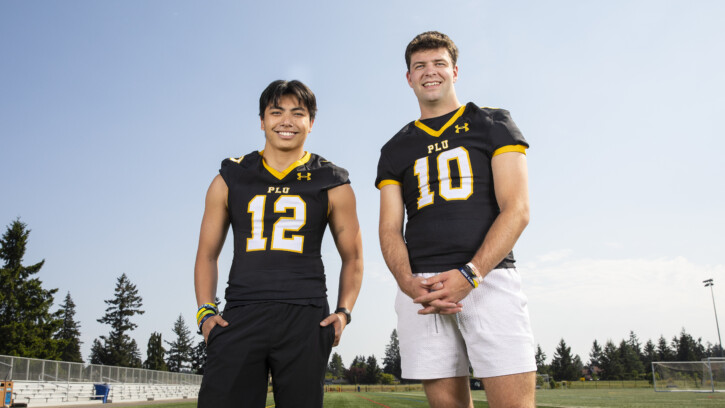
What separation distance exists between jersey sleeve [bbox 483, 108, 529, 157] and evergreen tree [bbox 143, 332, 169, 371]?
3702 inches

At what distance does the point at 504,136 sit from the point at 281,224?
4.76 ft

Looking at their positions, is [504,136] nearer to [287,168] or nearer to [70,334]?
[287,168]

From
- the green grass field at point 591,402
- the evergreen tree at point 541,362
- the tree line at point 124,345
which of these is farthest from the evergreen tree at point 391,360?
the green grass field at point 591,402

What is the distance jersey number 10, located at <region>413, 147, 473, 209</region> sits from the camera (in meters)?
2.83

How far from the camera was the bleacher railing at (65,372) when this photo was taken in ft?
73.4

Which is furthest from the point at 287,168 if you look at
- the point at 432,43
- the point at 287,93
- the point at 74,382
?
the point at 74,382

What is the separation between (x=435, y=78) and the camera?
10.4 feet

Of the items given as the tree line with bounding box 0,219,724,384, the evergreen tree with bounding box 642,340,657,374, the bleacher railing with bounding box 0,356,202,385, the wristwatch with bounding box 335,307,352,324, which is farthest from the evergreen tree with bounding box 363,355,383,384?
the wristwatch with bounding box 335,307,352,324

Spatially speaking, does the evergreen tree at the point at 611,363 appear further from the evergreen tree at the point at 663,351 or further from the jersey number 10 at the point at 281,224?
the jersey number 10 at the point at 281,224

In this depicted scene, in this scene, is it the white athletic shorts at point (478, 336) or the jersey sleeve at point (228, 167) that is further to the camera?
the jersey sleeve at point (228, 167)

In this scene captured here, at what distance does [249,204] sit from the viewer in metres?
3.32

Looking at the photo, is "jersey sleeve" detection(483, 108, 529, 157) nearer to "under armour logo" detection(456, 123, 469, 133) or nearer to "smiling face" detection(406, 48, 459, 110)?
"under armour logo" detection(456, 123, 469, 133)

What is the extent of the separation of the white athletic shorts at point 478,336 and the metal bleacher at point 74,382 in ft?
82.4

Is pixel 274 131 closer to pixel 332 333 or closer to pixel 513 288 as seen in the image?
pixel 332 333
